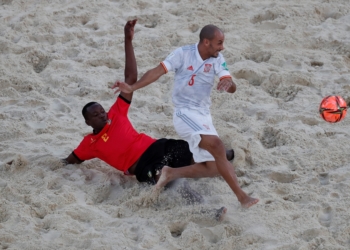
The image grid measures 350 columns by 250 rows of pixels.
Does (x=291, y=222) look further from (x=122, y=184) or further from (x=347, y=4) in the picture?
(x=347, y=4)

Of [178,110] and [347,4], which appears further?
[347,4]

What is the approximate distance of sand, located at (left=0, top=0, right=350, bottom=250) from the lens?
4.94m

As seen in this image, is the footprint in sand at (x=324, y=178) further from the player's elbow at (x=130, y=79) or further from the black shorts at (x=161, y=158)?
the player's elbow at (x=130, y=79)

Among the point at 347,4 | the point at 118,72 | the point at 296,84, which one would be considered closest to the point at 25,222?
the point at 118,72

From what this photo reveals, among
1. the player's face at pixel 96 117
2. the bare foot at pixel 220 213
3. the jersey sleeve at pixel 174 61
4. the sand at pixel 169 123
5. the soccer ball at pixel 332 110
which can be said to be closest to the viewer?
the sand at pixel 169 123

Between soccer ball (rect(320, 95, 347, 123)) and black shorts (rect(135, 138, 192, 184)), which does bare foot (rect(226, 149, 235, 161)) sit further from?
soccer ball (rect(320, 95, 347, 123))

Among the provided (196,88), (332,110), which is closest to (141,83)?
(196,88)

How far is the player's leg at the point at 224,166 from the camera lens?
5.03 m

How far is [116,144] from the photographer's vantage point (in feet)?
18.8

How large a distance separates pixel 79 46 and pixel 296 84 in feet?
7.84

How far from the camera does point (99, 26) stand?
8047mm

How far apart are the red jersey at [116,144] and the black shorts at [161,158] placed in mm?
67

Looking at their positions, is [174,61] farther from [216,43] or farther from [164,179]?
[164,179]

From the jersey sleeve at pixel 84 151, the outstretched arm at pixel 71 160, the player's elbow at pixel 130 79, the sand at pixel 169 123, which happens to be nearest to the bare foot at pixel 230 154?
the sand at pixel 169 123
